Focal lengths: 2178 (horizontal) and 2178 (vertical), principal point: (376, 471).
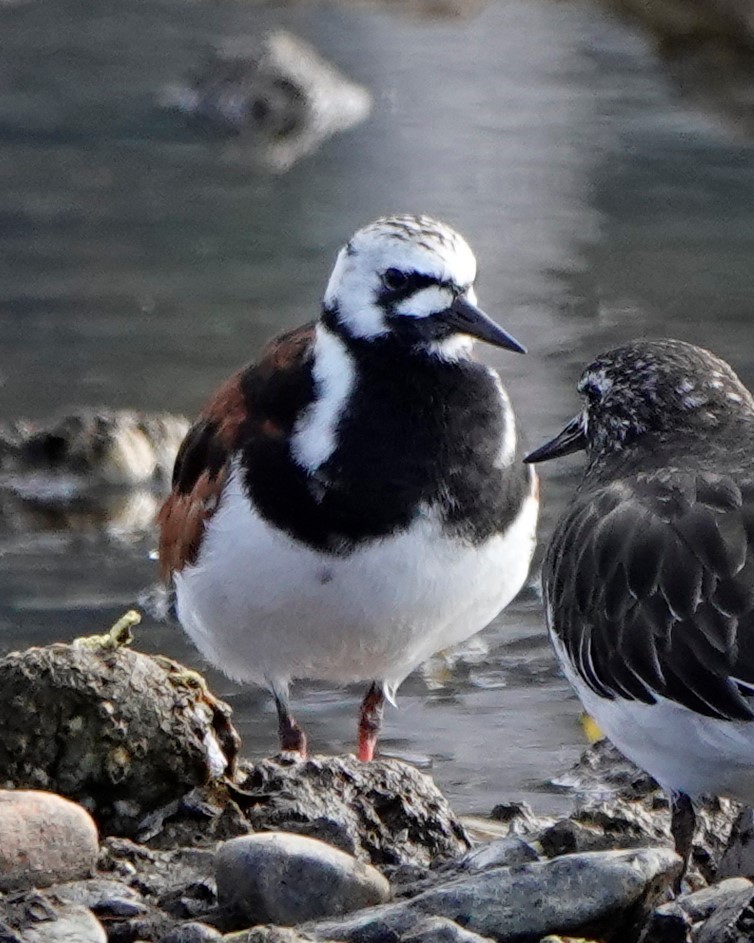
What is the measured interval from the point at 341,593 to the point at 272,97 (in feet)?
25.5

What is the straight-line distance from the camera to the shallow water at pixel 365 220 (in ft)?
17.5

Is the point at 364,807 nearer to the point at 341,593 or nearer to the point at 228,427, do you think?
the point at 341,593

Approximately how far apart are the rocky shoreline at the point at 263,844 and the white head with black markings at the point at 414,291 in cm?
77

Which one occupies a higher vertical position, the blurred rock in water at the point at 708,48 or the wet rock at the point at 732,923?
the wet rock at the point at 732,923

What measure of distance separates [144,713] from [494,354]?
3.96 metres

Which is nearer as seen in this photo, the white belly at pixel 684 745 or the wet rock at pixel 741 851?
the white belly at pixel 684 745

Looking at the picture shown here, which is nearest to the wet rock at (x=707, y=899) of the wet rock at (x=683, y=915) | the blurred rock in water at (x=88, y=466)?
the wet rock at (x=683, y=915)

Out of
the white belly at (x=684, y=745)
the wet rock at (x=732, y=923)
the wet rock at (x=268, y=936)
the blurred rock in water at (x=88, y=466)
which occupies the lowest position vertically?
the blurred rock in water at (x=88, y=466)

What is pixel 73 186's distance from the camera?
10.1 meters

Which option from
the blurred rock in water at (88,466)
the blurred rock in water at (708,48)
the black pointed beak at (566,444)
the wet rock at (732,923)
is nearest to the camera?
the wet rock at (732,923)

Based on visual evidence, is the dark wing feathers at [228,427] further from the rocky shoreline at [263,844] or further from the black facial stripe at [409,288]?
the rocky shoreline at [263,844]

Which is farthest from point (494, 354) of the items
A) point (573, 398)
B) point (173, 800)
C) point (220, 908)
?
point (220, 908)

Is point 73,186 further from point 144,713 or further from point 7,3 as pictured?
point 144,713

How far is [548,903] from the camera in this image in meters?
3.12
